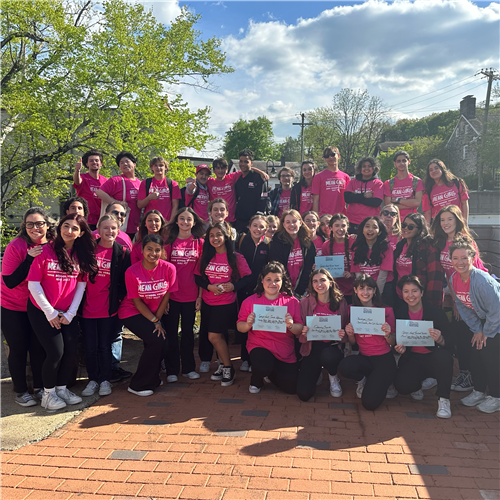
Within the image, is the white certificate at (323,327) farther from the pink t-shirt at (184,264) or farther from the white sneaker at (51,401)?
the white sneaker at (51,401)

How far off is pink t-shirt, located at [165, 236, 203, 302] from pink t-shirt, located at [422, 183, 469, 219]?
399 cm

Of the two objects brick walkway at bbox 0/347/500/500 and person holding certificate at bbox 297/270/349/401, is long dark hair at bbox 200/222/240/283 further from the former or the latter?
brick walkway at bbox 0/347/500/500

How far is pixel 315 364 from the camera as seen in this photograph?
14.9 feet

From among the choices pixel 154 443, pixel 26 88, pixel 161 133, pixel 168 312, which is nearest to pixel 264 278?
pixel 168 312

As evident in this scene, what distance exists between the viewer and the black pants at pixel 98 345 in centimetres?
462

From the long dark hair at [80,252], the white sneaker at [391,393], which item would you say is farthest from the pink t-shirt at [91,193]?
the white sneaker at [391,393]

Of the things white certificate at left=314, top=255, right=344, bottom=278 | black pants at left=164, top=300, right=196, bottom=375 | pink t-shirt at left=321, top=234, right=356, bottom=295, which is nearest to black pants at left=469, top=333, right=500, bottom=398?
pink t-shirt at left=321, top=234, right=356, bottom=295

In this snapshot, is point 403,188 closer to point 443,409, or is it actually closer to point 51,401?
point 443,409

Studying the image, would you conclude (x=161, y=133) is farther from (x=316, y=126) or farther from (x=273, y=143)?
(x=273, y=143)

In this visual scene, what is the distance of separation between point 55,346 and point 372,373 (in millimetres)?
3420

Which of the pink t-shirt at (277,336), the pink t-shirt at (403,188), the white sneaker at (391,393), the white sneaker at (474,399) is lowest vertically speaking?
A: the white sneaker at (391,393)

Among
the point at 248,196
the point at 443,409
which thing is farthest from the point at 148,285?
the point at 443,409

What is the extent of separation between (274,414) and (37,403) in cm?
264

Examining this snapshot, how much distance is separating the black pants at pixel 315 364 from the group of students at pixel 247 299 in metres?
0.01
